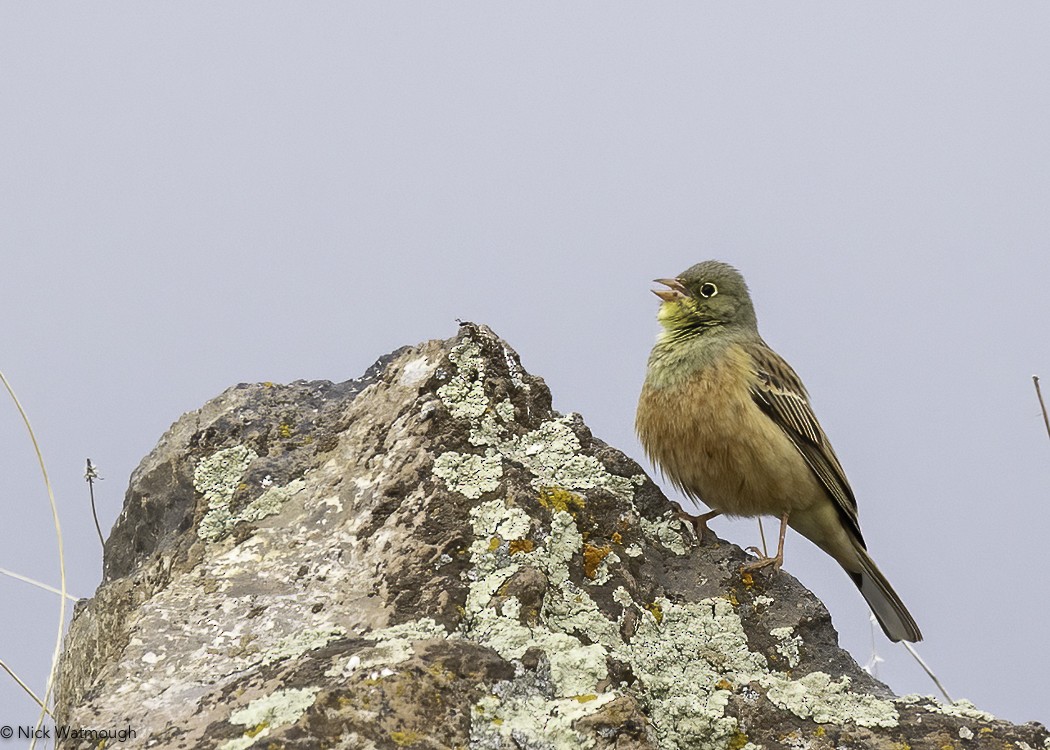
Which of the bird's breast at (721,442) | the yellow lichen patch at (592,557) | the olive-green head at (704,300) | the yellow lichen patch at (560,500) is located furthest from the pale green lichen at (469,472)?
the olive-green head at (704,300)

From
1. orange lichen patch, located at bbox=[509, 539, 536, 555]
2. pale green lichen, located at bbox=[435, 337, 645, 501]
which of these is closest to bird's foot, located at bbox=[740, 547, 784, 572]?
pale green lichen, located at bbox=[435, 337, 645, 501]

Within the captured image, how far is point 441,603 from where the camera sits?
12.0 ft

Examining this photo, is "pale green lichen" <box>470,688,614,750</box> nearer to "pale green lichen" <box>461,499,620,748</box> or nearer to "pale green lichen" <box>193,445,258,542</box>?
"pale green lichen" <box>461,499,620,748</box>

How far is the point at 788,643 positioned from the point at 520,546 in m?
1.05

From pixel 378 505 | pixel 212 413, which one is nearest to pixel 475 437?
pixel 378 505

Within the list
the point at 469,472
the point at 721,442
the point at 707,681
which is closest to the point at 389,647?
the point at 469,472

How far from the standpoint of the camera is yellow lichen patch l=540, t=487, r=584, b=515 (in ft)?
13.9

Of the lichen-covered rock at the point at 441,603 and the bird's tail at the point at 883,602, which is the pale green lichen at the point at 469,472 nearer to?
the lichen-covered rock at the point at 441,603

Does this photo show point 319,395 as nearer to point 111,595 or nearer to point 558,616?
point 111,595

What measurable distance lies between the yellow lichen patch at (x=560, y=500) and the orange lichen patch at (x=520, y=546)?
0.80 ft

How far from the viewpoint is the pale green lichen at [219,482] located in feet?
14.5

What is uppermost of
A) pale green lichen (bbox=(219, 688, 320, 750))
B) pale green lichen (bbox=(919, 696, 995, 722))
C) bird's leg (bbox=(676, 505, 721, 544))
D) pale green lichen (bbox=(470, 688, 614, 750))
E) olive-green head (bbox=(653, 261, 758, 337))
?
olive-green head (bbox=(653, 261, 758, 337))

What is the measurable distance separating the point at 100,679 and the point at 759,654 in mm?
2129

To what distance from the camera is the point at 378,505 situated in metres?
4.12
